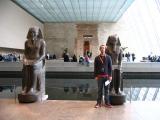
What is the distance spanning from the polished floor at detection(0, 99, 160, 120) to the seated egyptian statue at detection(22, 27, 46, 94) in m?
0.71

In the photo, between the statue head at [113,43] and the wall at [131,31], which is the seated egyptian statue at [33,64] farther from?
the wall at [131,31]

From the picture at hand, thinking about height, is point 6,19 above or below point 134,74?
above

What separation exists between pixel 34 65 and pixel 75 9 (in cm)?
2825

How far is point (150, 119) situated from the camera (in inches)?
299

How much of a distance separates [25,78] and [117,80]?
301cm

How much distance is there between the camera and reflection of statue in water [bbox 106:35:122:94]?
33.2ft

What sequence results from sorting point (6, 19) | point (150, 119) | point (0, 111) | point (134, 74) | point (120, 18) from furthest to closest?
point (120, 18), point (6, 19), point (134, 74), point (0, 111), point (150, 119)

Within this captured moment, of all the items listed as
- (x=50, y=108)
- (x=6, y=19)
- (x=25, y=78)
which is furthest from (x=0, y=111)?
(x=6, y=19)

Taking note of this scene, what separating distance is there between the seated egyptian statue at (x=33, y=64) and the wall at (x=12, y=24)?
1998 cm

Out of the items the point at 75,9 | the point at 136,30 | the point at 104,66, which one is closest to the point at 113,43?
the point at 104,66

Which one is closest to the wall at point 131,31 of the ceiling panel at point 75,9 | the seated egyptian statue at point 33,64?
the ceiling panel at point 75,9

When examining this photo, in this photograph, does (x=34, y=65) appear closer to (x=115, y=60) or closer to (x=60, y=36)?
(x=115, y=60)

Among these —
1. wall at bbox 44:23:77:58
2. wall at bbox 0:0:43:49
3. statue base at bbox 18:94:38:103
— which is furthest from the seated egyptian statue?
wall at bbox 44:23:77:58

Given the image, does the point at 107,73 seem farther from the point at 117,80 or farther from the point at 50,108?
the point at 50,108
